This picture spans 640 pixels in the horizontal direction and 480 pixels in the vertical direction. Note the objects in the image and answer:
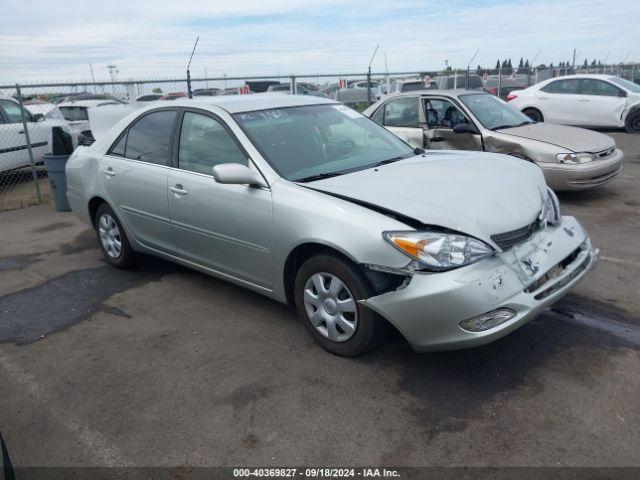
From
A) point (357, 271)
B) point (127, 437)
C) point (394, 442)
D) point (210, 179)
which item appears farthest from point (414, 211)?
point (127, 437)

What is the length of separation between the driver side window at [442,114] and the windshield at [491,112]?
18 cm

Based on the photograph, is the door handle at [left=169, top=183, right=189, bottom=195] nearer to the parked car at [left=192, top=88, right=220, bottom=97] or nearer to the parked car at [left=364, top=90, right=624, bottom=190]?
the parked car at [left=364, top=90, right=624, bottom=190]

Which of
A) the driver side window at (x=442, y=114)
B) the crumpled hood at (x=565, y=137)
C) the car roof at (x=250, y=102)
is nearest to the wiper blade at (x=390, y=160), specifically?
the car roof at (x=250, y=102)

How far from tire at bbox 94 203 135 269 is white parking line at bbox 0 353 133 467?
5.24 feet

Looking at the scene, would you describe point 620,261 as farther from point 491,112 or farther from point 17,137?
point 17,137

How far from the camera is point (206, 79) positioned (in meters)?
11.1

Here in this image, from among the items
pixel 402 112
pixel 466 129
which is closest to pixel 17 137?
pixel 402 112

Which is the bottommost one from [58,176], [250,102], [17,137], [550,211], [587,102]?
[58,176]

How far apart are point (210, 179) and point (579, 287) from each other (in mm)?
3023

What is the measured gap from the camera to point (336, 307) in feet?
11.3

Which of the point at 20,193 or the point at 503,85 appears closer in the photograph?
the point at 20,193

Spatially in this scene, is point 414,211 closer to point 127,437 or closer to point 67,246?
point 127,437

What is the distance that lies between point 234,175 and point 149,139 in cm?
156

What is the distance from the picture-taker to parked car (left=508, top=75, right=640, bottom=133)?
13.3 metres
